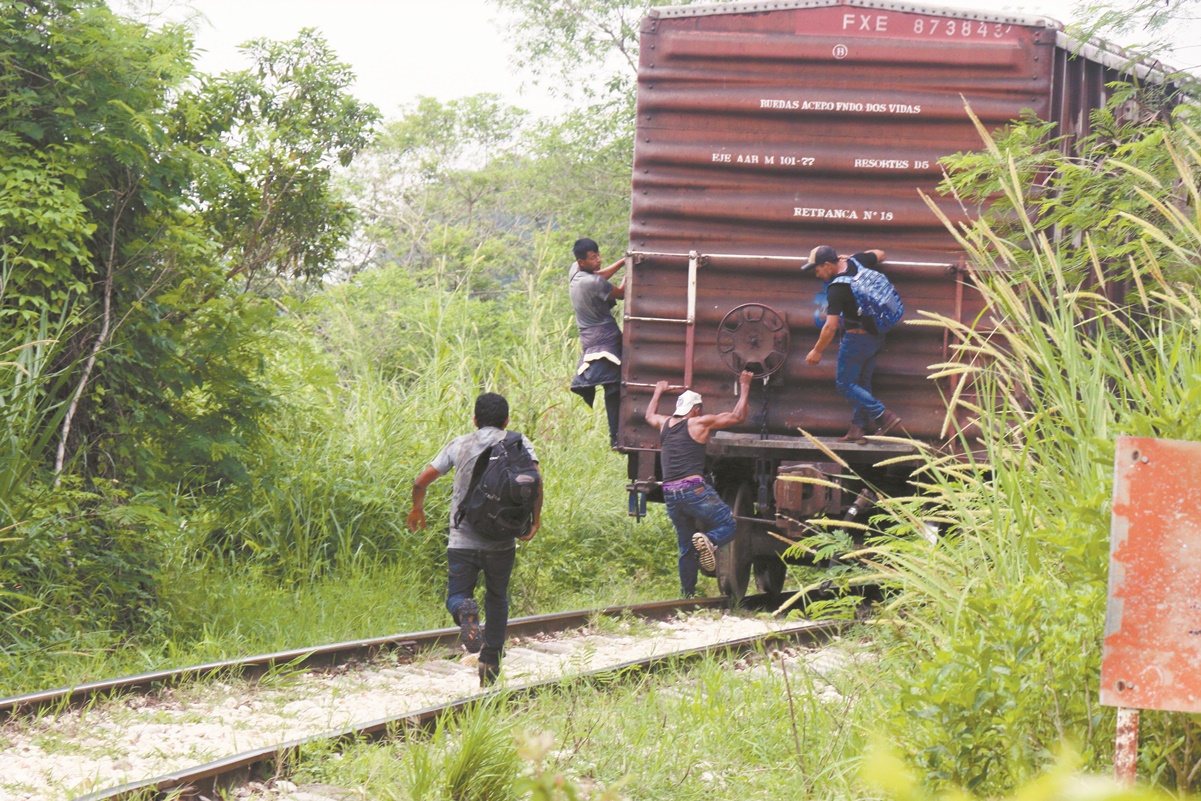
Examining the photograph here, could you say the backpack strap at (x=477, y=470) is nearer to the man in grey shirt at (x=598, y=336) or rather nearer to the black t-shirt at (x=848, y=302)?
the black t-shirt at (x=848, y=302)

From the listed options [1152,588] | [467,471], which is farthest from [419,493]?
[1152,588]

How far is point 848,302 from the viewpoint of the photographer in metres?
8.05

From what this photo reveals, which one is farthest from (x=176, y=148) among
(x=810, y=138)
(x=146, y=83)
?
(x=810, y=138)

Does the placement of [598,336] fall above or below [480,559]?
above

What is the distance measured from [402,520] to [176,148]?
3.31m

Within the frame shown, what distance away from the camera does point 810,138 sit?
8.59 m

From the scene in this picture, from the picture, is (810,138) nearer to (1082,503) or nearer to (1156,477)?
(1082,503)

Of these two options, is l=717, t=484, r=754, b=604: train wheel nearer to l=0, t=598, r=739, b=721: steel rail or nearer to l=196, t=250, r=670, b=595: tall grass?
l=0, t=598, r=739, b=721: steel rail

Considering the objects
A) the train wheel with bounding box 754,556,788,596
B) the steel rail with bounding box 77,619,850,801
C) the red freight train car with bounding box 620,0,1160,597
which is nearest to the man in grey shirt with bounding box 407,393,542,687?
the steel rail with bounding box 77,619,850,801

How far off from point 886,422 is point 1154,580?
5.58 metres

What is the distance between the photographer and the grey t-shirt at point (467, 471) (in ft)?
20.5

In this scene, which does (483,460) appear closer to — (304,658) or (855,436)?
(304,658)

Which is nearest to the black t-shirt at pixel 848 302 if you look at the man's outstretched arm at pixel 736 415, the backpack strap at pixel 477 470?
the man's outstretched arm at pixel 736 415

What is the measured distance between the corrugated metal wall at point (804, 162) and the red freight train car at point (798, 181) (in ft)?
0.03
